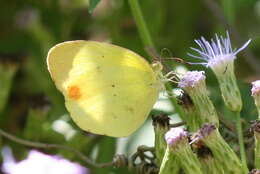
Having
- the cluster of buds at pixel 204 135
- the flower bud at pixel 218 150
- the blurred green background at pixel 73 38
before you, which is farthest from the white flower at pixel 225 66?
the blurred green background at pixel 73 38

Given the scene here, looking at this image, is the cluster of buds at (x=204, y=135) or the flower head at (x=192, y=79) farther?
the flower head at (x=192, y=79)

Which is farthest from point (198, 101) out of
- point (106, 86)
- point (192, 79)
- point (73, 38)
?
point (73, 38)

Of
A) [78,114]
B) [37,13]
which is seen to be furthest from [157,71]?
[37,13]

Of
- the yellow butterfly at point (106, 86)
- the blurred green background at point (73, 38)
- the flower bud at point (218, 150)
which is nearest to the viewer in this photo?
the flower bud at point (218, 150)

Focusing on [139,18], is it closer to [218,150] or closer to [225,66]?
[225,66]

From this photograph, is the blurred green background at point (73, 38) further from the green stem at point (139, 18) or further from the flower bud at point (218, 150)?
the flower bud at point (218, 150)

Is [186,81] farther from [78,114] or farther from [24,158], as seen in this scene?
[24,158]

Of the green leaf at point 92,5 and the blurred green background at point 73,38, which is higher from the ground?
the green leaf at point 92,5

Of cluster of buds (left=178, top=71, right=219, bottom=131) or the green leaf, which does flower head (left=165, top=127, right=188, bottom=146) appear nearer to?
cluster of buds (left=178, top=71, right=219, bottom=131)
